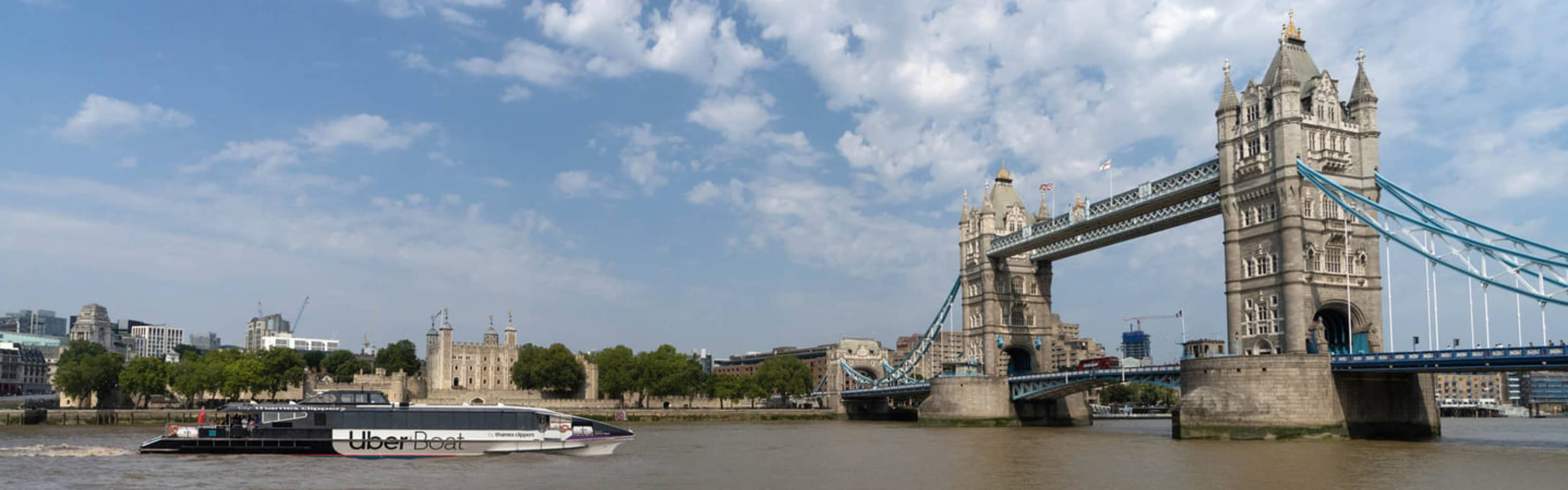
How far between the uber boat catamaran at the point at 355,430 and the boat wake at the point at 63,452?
2.03m

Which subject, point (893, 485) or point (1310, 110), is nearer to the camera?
point (893, 485)

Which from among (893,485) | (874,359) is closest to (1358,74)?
(893,485)

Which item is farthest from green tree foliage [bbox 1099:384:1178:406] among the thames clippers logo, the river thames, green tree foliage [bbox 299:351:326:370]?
the thames clippers logo

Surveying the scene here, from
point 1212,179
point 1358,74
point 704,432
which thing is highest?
point 1358,74

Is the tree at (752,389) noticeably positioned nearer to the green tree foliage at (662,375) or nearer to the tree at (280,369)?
the green tree foliage at (662,375)

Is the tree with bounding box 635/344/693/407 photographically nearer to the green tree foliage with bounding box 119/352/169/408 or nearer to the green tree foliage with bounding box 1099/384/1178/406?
the green tree foliage with bounding box 119/352/169/408

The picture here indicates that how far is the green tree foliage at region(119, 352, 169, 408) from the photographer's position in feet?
325

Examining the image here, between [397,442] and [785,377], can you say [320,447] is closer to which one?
[397,442]

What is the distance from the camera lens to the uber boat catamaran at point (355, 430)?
42219 mm

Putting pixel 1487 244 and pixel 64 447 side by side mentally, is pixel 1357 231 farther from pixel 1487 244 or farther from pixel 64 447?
pixel 64 447

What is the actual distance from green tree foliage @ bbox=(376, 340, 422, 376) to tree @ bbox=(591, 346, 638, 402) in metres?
40.3

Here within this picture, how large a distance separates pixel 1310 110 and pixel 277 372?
93526mm

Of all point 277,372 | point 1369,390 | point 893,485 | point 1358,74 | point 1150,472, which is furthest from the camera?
point 277,372

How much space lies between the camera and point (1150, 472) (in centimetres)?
3622
